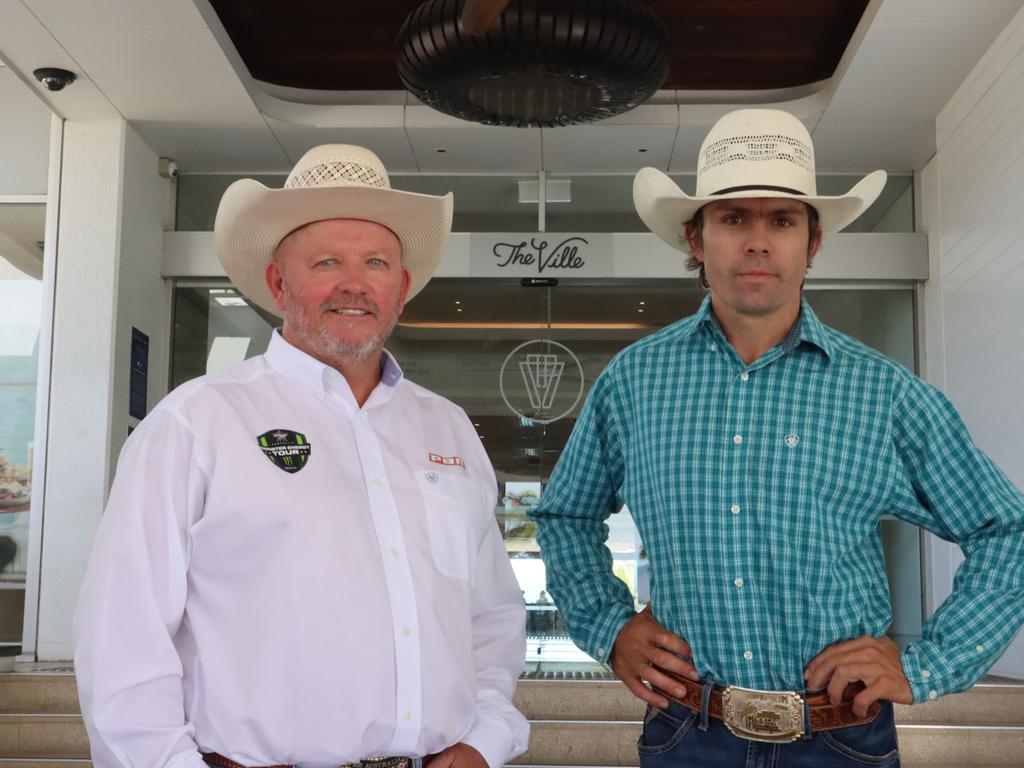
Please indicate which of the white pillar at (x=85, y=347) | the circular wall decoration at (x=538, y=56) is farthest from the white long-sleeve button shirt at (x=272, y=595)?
the white pillar at (x=85, y=347)

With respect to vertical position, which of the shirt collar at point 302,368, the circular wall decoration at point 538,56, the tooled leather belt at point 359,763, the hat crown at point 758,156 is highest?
the circular wall decoration at point 538,56

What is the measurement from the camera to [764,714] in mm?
1791

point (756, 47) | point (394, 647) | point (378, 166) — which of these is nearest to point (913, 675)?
point (394, 647)

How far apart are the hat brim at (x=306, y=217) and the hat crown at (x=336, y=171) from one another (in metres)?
0.03

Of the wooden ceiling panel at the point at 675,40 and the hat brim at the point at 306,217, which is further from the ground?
the wooden ceiling panel at the point at 675,40

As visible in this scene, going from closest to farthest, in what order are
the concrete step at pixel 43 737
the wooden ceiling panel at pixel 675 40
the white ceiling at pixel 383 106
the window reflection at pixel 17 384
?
the concrete step at pixel 43 737
the white ceiling at pixel 383 106
the wooden ceiling panel at pixel 675 40
the window reflection at pixel 17 384

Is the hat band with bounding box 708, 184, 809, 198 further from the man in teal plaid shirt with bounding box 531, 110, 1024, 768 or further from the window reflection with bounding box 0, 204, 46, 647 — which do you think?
the window reflection with bounding box 0, 204, 46, 647

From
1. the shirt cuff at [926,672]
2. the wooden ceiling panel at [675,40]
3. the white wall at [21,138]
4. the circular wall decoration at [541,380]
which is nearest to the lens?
the shirt cuff at [926,672]

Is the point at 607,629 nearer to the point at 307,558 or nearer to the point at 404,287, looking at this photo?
the point at 307,558

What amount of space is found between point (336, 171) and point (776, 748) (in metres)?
1.27

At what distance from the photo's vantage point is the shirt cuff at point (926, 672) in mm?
1810

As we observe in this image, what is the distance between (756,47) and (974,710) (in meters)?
3.65

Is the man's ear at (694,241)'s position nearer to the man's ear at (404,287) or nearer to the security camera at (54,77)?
the man's ear at (404,287)

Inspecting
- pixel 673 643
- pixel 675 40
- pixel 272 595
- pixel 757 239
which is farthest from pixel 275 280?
pixel 675 40
